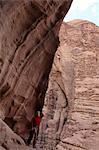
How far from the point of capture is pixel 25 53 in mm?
14906

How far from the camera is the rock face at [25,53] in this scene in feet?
42.7

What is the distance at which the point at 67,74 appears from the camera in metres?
29.7

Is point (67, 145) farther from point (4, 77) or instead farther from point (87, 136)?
point (4, 77)

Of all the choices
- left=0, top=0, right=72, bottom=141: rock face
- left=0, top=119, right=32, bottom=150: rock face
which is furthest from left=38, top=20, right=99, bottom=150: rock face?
left=0, top=119, right=32, bottom=150: rock face

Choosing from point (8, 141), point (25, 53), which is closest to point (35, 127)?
point (25, 53)

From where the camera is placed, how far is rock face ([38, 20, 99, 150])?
A: 21831 millimetres

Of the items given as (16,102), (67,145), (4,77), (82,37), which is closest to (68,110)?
(67,145)

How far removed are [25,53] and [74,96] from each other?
13663mm

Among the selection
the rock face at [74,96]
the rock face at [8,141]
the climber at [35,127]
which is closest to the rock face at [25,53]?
the climber at [35,127]

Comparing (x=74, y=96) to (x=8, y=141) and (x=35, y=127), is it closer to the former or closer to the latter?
Result: (x=35, y=127)

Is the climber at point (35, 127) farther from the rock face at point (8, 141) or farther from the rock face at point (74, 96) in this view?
the rock face at point (8, 141)

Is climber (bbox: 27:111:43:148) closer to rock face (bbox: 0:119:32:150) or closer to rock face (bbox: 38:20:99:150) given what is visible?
rock face (bbox: 38:20:99:150)

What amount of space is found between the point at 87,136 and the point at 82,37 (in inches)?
601

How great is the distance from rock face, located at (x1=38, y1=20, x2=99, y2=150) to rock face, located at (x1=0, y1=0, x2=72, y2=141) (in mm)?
5158
